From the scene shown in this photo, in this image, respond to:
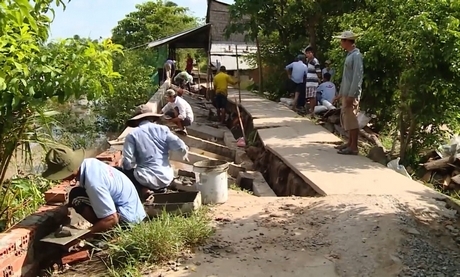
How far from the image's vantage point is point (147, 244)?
422 centimetres

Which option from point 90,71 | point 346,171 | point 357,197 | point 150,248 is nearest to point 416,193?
point 357,197

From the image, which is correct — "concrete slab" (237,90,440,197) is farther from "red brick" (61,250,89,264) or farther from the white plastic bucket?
"red brick" (61,250,89,264)

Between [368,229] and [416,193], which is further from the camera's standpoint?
[416,193]

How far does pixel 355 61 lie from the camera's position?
7.12 meters

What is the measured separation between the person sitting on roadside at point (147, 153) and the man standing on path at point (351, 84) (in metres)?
2.80

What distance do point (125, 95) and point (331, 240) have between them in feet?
43.7

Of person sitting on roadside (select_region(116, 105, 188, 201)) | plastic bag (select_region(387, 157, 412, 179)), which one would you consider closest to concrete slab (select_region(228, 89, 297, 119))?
plastic bag (select_region(387, 157, 412, 179))

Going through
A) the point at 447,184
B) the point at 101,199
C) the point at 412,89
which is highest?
the point at 412,89

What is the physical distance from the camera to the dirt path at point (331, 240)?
161 inches

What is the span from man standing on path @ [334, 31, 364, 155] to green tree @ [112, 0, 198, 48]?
36002mm

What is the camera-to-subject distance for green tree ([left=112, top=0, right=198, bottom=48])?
141 feet

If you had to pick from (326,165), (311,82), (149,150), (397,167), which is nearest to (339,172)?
(326,165)

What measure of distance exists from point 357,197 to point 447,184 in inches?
99.8

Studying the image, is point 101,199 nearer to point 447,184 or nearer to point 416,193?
point 416,193
